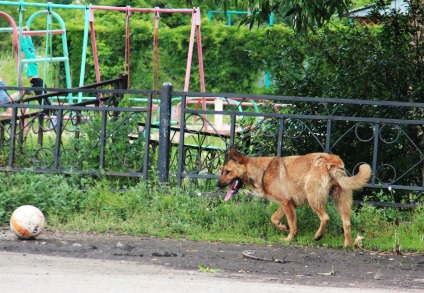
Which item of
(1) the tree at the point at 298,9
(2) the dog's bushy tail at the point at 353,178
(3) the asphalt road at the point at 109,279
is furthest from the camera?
(1) the tree at the point at 298,9

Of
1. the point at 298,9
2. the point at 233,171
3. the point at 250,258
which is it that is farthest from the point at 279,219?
the point at 298,9

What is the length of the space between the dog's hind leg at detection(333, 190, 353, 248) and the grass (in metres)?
0.15

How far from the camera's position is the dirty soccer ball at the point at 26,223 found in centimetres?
838

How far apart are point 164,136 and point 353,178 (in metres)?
2.59

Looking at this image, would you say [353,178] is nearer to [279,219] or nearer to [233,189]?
[279,219]

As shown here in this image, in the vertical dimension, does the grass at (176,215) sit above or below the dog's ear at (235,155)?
below

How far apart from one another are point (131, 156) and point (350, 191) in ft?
9.84

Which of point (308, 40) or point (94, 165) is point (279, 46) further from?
point (94, 165)

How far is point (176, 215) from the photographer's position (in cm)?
927

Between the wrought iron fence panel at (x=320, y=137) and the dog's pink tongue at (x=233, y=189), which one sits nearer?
the dog's pink tongue at (x=233, y=189)

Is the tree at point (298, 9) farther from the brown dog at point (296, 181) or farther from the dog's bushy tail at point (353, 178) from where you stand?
the dog's bushy tail at point (353, 178)

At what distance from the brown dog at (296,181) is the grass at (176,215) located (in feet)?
1.10

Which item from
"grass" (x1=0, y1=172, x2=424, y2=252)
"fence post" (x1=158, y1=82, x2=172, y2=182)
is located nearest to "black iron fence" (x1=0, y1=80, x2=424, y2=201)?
"fence post" (x1=158, y1=82, x2=172, y2=182)

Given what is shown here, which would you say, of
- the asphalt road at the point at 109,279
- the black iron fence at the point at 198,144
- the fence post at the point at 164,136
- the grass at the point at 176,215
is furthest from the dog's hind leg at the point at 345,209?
the fence post at the point at 164,136
